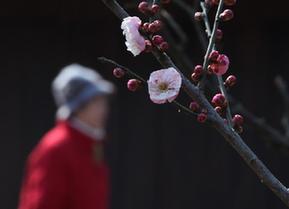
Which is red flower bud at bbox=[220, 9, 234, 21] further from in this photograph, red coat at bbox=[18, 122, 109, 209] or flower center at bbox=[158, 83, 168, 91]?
red coat at bbox=[18, 122, 109, 209]

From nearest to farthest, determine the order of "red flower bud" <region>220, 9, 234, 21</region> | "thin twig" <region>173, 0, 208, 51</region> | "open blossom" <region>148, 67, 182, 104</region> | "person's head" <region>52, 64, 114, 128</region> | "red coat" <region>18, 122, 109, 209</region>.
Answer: "open blossom" <region>148, 67, 182, 104</region> → "red flower bud" <region>220, 9, 234, 21</region> → "thin twig" <region>173, 0, 208, 51</region> → "red coat" <region>18, 122, 109, 209</region> → "person's head" <region>52, 64, 114, 128</region>

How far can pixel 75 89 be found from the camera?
14.0 feet

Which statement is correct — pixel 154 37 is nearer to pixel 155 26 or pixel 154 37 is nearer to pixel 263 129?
pixel 155 26

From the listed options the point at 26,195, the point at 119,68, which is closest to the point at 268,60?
the point at 26,195

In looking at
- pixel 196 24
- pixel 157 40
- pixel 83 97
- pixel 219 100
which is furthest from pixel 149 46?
pixel 83 97

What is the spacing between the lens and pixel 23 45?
5.25 m

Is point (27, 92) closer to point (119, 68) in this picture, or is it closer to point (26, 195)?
point (26, 195)

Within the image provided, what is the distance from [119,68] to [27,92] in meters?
4.16

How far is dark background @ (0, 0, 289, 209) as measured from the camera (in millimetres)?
5066

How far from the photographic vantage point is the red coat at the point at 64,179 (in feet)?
12.2

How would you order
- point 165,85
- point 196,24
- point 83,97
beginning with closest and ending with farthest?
point 165,85 → point 196,24 → point 83,97

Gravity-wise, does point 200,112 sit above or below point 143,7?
below

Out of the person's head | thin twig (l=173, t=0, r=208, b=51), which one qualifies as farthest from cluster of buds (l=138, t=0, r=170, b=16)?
the person's head

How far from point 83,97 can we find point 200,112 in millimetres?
3053
